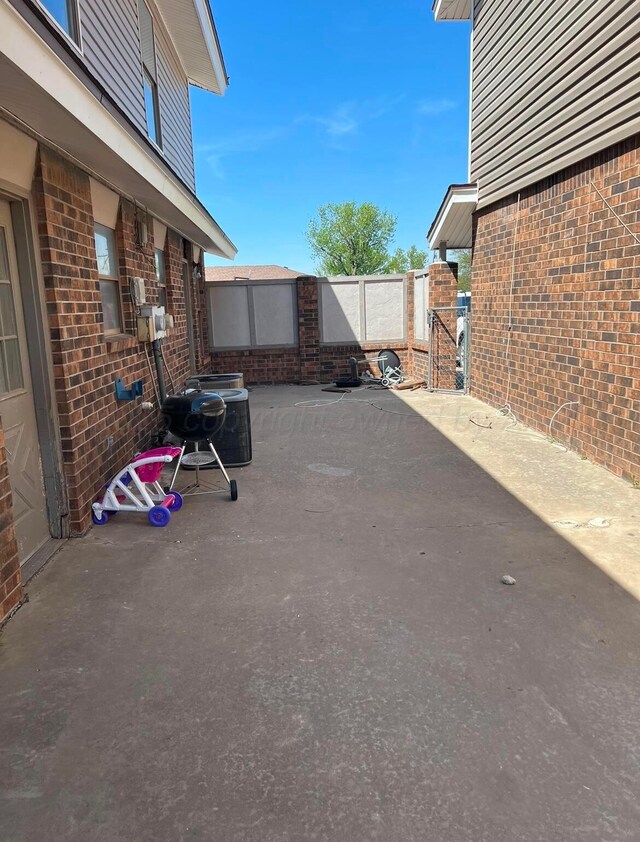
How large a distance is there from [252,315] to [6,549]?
9.87 metres

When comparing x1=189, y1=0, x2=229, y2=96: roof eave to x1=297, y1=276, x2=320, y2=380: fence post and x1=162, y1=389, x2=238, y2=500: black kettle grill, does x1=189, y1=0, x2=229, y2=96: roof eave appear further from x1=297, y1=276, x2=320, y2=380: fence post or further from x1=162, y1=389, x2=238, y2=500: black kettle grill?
x1=162, y1=389, x2=238, y2=500: black kettle grill

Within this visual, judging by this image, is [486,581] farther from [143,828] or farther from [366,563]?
[143,828]

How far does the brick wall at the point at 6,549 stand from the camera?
2.82 m

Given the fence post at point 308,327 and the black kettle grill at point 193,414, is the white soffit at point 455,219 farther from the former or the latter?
the black kettle grill at point 193,414

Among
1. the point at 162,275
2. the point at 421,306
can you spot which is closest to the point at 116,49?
the point at 162,275

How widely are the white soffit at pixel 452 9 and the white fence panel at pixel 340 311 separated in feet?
16.0

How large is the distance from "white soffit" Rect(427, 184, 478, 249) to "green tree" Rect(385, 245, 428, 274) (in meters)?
29.3

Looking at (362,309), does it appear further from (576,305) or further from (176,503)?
(176,503)

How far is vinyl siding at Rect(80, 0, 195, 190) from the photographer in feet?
17.5

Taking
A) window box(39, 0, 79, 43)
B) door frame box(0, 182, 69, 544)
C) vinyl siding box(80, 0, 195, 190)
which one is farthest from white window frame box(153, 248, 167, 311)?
door frame box(0, 182, 69, 544)

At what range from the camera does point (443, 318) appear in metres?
10.4

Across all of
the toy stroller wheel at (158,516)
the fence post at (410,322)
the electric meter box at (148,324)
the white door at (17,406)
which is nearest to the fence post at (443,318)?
the fence post at (410,322)

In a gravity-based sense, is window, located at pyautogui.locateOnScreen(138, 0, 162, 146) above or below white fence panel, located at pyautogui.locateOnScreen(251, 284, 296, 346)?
above

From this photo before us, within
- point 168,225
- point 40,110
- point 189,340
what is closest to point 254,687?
point 40,110
